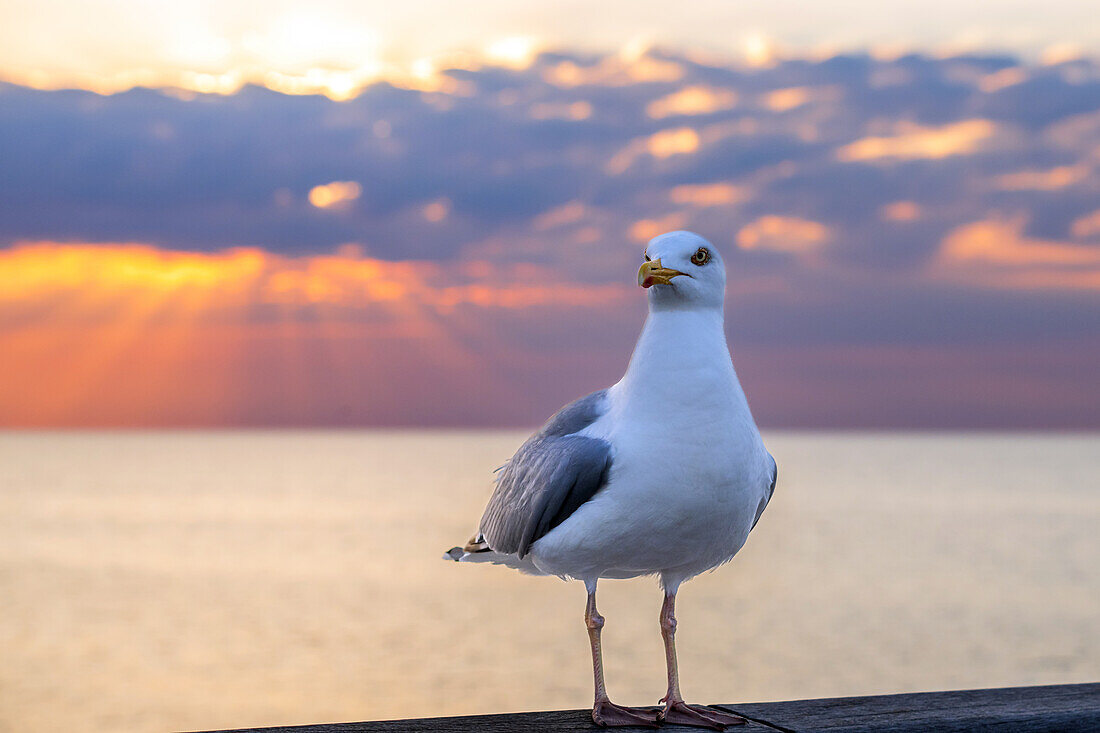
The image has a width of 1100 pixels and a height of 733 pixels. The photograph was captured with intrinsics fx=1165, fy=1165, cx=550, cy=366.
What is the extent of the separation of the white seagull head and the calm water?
1.57 meters

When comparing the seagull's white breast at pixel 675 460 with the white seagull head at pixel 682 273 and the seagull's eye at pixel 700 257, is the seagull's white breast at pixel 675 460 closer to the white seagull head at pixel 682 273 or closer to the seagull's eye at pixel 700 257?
the white seagull head at pixel 682 273

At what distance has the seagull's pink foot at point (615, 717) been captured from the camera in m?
4.76

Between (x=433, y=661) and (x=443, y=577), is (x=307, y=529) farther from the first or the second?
(x=433, y=661)

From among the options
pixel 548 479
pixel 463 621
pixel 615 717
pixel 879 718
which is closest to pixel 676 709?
pixel 615 717

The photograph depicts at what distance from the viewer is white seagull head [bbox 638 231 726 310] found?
4586mm

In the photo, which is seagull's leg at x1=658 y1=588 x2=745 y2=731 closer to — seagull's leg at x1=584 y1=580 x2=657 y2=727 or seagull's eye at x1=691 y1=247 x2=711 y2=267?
seagull's leg at x1=584 y1=580 x2=657 y2=727

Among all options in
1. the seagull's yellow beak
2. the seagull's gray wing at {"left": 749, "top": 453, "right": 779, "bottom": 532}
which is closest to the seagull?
the seagull's yellow beak

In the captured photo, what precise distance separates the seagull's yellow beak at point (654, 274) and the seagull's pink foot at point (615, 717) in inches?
68.8

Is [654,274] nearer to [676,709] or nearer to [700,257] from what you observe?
[700,257]

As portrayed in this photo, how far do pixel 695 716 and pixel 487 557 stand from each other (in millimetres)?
1329

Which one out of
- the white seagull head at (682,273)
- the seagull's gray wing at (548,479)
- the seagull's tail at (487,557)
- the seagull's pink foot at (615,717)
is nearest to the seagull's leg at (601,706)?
the seagull's pink foot at (615,717)

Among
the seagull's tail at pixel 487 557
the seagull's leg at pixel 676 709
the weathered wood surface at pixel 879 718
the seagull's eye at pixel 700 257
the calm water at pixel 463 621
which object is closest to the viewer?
the weathered wood surface at pixel 879 718

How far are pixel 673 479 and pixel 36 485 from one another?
4889 inches

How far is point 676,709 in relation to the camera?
4945mm
